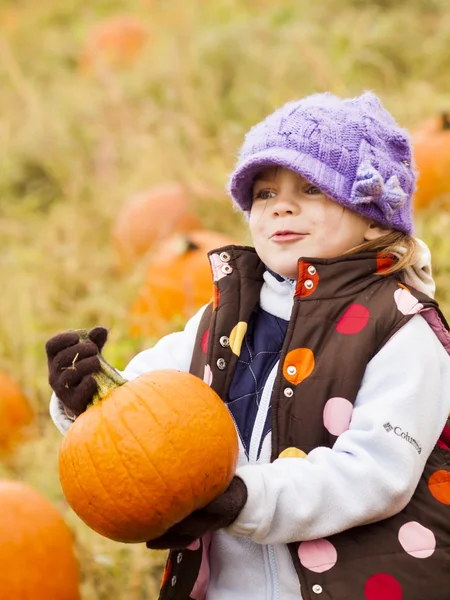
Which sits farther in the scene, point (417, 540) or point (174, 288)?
point (174, 288)

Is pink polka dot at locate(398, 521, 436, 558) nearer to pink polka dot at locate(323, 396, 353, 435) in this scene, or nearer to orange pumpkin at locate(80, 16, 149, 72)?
pink polka dot at locate(323, 396, 353, 435)

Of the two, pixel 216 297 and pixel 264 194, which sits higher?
pixel 264 194

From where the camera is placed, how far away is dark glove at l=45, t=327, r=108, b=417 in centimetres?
207

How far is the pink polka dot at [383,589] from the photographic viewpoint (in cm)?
204

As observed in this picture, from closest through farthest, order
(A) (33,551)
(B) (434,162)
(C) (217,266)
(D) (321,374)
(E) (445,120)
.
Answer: (D) (321,374) < (C) (217,266) < (A) (33,551) < (B) (434,162) < (E) (445,120)

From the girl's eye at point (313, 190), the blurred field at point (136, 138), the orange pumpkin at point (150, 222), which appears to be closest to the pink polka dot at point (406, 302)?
the girl's eye at point (313, 190)

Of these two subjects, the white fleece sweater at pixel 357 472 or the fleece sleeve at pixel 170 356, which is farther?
the fleece sleeve at pixel 170 356

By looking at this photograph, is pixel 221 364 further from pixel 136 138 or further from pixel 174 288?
pixel 136 138

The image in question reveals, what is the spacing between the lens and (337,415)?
2.17m

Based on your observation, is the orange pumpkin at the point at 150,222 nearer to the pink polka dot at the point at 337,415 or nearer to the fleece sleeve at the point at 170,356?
the fleece sleeve at the point at 170,356

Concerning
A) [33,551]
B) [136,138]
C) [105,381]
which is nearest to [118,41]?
[136,138]

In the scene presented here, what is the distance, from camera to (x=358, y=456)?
204 cm

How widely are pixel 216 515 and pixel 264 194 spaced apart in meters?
0.96

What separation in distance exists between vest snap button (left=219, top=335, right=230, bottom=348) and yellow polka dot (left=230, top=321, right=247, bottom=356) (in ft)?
0.04
